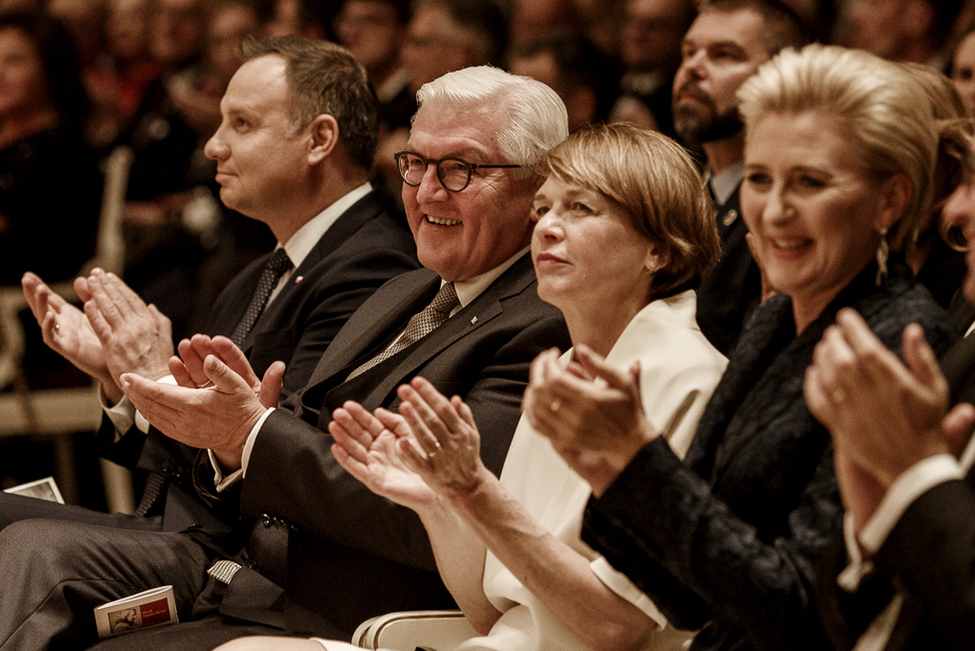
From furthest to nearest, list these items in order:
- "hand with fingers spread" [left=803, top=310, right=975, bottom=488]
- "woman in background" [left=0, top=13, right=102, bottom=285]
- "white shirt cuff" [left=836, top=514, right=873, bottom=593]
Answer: "woman in background" [left=0, top=13, right=102, bottom=285], "white shirt cuff" [left=836, top=514, right=873, bottom=593], "hand with fingers spread" [left=803, top=310, right=975, bottom=488]

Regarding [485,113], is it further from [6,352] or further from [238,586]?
[6,352]

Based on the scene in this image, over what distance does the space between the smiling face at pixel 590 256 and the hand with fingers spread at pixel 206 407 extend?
1.98 feet

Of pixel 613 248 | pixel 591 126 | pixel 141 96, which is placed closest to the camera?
pixel 613 248

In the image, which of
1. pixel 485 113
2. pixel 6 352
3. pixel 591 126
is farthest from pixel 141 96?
pixel 591 126

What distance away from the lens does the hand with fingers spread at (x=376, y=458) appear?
176 cm

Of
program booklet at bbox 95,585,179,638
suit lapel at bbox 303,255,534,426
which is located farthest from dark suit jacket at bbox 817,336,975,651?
program booklet at bbox 95,585,179,638

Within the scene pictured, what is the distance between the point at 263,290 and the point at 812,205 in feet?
5.78

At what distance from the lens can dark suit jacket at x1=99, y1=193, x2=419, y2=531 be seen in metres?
2.56

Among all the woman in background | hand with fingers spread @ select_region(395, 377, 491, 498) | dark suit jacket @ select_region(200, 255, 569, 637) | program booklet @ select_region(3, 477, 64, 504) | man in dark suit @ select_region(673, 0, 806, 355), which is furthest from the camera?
the woman in background

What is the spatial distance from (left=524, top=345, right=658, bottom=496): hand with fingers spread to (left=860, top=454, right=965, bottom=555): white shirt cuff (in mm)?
287

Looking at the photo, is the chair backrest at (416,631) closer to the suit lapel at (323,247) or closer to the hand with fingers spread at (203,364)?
the hand with fingers spread at (203,364)

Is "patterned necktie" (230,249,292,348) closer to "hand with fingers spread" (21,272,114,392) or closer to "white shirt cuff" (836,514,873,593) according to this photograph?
"hand with fingers spread" (21,272,114,392)

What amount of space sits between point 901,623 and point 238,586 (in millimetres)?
1325

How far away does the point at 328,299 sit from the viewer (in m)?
2.66
